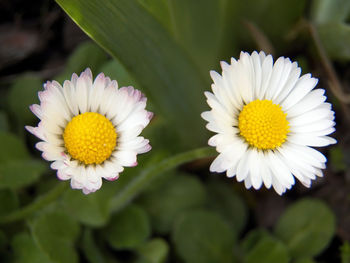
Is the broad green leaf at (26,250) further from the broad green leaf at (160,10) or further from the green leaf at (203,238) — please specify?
the broad green leaf at (160,10)

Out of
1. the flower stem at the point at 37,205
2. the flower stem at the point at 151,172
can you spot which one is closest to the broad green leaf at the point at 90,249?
the flower stem at the point at 151,172

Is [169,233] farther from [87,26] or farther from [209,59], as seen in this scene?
[87,26]

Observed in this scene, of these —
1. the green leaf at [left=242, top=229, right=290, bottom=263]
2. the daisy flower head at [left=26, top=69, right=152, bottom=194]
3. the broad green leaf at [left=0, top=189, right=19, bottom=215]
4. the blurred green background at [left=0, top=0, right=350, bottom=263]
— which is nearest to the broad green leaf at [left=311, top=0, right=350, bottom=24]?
the blurred green background at [left=0, top=0, right=350, bottom=263]

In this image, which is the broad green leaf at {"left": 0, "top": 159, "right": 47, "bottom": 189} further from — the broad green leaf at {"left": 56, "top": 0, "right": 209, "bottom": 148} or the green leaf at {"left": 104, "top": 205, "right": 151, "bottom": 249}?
the broad green leaf at {"left": 56, "top": 0, "right": 209, "bottom": 148}

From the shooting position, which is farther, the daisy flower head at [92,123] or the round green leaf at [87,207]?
the round green leaf at [87,207]

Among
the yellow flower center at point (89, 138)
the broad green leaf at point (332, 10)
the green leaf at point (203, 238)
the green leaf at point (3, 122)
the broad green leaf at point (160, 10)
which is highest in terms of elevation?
the green leaf at point (3, 122)

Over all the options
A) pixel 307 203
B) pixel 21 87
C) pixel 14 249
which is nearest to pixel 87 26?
pixel 21 87
